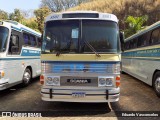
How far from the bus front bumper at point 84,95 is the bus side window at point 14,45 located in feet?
10.3

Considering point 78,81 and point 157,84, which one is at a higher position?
point 78,81

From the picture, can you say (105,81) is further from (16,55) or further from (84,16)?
(16,55)

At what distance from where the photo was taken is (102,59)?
6844 mm

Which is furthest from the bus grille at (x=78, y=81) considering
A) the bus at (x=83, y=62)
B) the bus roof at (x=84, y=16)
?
the bus roof at (x=84, y=16)

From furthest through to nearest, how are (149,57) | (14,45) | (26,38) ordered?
(26,38) → (149,57) → (14,45)

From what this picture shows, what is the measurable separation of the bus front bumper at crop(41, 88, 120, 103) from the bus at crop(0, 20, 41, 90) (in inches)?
102

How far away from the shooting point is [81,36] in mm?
7160

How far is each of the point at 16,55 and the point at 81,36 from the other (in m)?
3.91

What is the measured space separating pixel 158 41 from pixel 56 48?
4.30 metres

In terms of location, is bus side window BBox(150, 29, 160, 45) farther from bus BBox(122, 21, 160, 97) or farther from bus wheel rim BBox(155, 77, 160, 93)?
bus wheel rim BBox(155, 77, 160, 93)

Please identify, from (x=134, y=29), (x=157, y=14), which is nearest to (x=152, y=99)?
(x=134, y=29)

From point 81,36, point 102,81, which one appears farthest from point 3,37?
point 102,81

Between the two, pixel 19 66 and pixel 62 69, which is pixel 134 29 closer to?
pixel 19 66

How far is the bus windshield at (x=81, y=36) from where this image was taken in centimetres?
709
